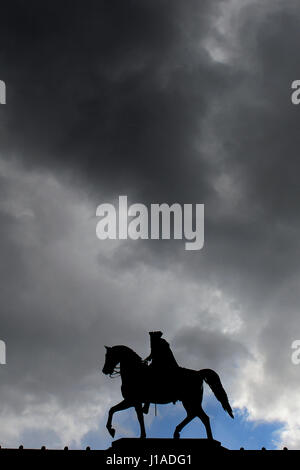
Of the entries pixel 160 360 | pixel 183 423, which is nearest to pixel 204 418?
pixel 183 423

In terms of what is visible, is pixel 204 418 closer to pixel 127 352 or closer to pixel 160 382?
pixel 160 382

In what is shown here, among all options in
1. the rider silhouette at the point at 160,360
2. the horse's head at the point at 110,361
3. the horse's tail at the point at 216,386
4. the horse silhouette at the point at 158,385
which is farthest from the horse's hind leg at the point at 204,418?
the horse's head at the point at 110,361

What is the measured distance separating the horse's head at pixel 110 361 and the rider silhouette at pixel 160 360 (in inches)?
46.7

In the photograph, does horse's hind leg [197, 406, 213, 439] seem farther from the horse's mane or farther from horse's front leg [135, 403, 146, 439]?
the horse's mane

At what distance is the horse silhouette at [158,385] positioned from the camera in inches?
1003

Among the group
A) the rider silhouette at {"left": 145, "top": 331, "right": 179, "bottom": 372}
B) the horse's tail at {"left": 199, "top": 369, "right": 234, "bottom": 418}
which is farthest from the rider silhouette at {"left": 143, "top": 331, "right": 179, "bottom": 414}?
the horse's tail at {"left": 199, "top": 369, "right": 234, "bottom": 418}

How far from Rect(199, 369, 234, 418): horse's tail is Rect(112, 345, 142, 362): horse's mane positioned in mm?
2425

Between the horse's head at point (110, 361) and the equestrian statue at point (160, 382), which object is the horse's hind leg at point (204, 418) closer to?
the equestrian statue at point (160, 382)

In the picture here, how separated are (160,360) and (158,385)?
3.09ft

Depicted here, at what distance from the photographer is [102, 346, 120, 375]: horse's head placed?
1019 inches

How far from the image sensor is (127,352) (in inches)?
1029
